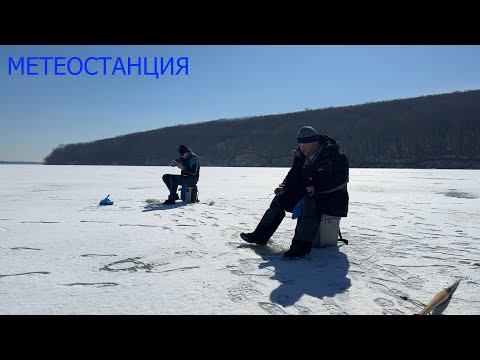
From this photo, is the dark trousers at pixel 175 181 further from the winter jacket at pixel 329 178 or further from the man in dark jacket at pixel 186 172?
the winter jacket at pixel 329 178

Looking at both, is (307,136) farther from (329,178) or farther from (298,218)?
(298,218)

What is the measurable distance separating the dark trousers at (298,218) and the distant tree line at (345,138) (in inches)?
1564

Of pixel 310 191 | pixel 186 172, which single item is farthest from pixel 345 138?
pixel 310 191

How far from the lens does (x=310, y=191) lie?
343 cm

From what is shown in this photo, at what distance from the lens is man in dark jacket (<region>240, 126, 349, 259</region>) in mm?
3357

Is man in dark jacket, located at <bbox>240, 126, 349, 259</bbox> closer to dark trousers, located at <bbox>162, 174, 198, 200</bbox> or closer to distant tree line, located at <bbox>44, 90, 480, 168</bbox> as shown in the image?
dark trousers, located at <bbox>162, 174, 198, 200</bbox>

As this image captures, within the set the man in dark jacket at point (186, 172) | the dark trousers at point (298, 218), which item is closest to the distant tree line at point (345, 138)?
the man in dark jacket at point (186, 172)

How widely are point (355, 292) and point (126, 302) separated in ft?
5.07

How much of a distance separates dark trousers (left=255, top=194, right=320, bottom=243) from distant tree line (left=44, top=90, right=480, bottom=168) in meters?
39.7

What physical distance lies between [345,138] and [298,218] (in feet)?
176

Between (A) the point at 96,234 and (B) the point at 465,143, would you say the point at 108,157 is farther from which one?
(A) the point at 96,234

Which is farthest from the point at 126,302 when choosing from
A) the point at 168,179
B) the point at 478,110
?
the point at 478,110

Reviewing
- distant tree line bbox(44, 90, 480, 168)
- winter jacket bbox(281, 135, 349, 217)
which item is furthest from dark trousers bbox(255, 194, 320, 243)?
distant tree line bbox(44, 90, 480, 168)

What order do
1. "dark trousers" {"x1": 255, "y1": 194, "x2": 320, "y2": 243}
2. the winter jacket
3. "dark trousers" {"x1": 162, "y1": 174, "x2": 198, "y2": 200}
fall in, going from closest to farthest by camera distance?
"dark trousers" {"x1": 255, "y1": 194, "x2": 320, "y2": 243} < the winter jacket < "dark trousers" {"x1": 162, "y1": 174, "x2": 198, "y2": 200}
